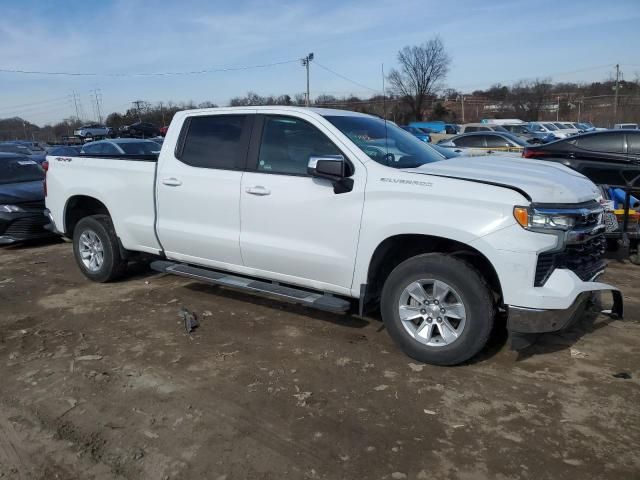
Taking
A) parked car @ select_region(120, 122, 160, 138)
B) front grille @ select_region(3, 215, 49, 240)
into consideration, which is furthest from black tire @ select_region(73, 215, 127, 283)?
parked car @ select_region(120, 122, 160, 138)

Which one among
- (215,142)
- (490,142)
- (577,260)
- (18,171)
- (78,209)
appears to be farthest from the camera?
(490,142)

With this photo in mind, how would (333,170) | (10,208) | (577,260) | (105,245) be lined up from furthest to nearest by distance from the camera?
1. (10,208)
2. (105,245)
3. (333,170)
4. (577,260)

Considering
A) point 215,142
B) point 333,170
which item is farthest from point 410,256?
point 215,142

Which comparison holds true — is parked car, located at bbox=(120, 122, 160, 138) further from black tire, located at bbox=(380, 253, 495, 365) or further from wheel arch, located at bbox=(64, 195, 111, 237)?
Result: black tire, located at bbox=(380, 253, 495, 365)

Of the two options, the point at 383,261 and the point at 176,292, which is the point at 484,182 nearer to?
the point at 383,261

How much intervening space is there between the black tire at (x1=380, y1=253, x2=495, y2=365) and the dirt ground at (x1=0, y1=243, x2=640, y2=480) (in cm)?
16

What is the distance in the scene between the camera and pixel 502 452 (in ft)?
9.91

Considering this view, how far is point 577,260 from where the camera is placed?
3816 mm

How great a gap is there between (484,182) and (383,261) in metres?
1.05

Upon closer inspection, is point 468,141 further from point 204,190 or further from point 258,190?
point 258,190

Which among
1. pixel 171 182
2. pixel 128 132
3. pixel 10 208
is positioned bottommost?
pixel 10 208

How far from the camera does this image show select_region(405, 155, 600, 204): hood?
3654 mm

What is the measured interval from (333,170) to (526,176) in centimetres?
140

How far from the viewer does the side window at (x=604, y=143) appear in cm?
948
